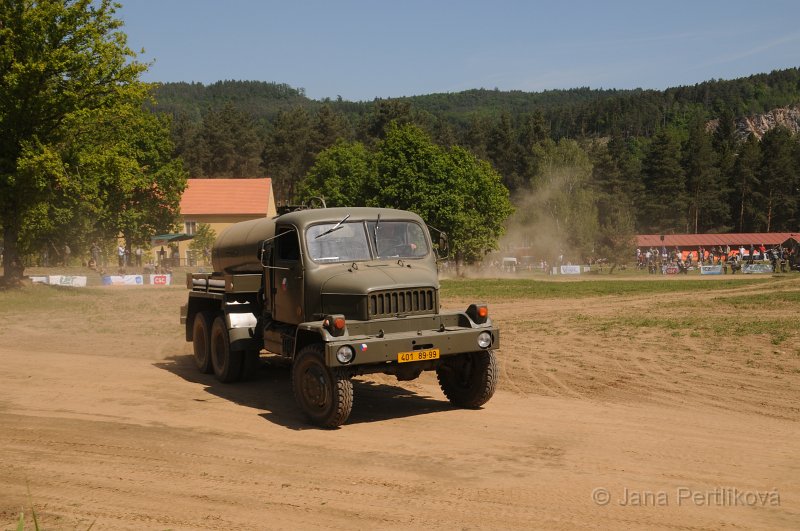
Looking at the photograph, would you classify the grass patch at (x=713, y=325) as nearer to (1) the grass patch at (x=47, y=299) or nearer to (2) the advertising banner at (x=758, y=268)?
(1) the grass patch at (x=47, y=299)

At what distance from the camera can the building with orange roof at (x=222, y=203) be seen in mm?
89312

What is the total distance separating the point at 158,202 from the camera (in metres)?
62.6

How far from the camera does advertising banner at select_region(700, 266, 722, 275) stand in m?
62.0

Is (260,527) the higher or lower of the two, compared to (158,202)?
lower

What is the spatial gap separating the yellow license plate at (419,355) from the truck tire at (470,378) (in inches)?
31.3

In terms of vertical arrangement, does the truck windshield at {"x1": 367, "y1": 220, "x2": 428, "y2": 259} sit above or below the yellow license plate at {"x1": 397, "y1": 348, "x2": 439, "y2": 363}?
above

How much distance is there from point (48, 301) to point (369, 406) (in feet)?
85.5

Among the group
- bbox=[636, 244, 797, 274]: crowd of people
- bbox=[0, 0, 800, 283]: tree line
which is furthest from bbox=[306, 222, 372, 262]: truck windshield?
bbox=[636, 244, 797, 274]: crowd of people

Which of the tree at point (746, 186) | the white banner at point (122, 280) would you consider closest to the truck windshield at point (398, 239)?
the white banner at point (122, 280)

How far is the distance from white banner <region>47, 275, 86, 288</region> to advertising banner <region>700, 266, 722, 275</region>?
4587cm

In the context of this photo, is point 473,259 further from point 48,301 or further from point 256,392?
point 256,392

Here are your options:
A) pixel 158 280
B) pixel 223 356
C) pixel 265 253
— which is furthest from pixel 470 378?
pixel 158 280

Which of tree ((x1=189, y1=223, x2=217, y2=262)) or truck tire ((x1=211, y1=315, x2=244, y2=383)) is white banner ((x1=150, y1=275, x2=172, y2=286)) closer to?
tree ((x1=189, y1=223, x2=217, y2=262))

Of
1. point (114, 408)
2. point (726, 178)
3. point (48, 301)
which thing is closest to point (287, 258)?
point (114, 408)
